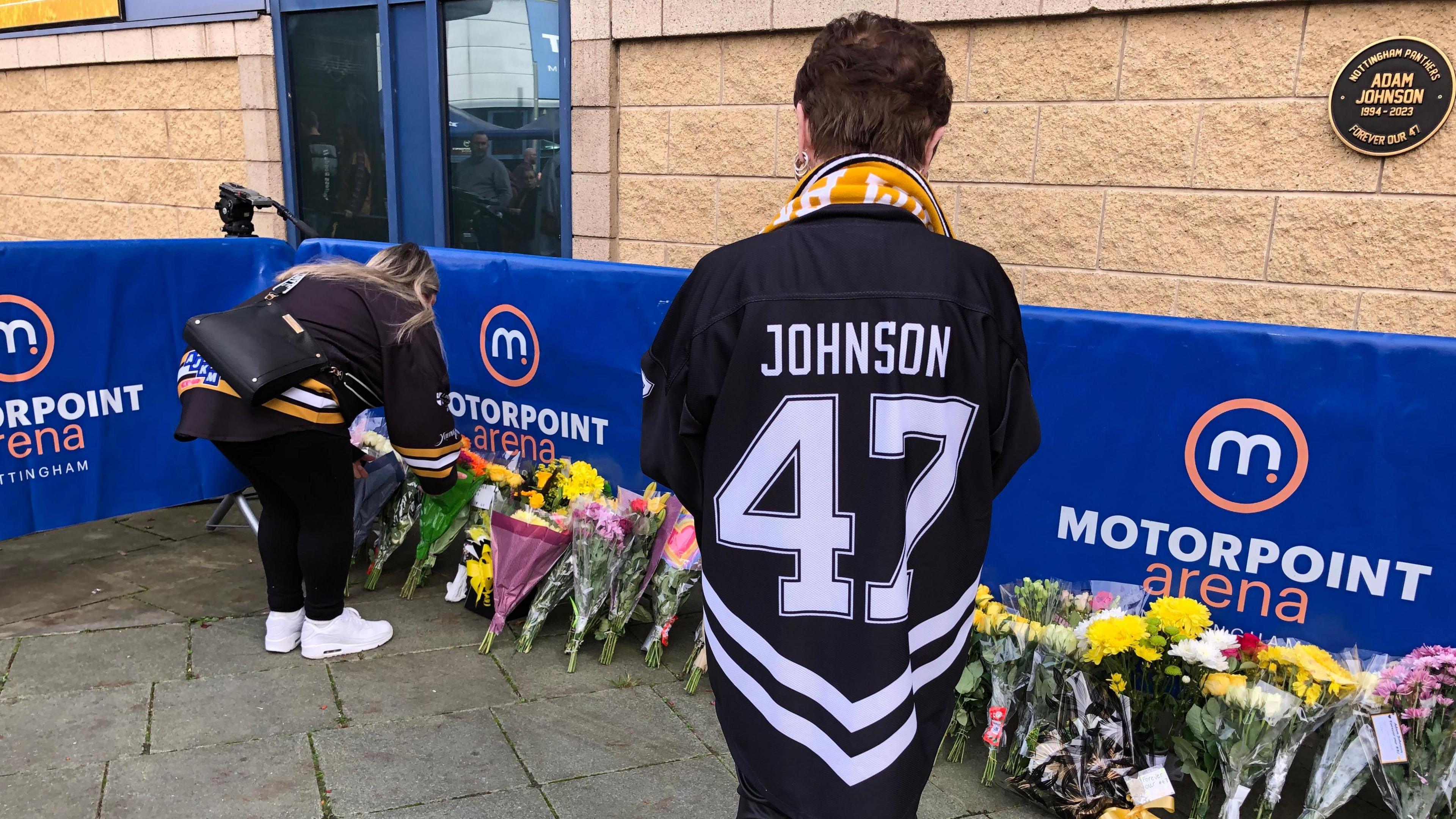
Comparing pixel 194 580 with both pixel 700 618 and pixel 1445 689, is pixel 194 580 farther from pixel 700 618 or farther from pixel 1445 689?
pixel 1445 689

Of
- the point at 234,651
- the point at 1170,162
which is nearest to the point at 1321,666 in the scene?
the point at 1170,162

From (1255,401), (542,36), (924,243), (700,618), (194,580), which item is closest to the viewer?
(924,243)

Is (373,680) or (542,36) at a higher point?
(542,36)

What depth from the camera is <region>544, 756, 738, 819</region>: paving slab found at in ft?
9.62

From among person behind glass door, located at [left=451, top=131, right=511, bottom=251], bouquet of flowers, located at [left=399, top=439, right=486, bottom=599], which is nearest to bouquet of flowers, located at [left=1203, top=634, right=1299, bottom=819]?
bouquet of flowers, located at [left=399, top=439, right=486, bottom=599]

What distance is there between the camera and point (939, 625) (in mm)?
1789

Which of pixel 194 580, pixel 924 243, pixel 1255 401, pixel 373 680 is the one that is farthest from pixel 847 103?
pixel 194 580

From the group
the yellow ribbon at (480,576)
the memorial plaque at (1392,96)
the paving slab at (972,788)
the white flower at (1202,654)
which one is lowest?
the paving slab at (972,788)

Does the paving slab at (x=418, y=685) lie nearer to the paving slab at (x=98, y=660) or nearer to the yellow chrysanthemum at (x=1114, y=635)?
the paving slab at (x=98, y=660)

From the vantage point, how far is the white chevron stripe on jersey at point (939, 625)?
1.76m

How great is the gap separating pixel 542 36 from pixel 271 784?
17.9 feet

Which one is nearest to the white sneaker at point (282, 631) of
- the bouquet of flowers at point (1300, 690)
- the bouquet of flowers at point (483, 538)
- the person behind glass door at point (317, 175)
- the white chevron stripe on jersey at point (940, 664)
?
the bouquet of flowers at point (483, 538)

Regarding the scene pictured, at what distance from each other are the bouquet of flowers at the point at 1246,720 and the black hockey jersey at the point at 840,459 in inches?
54.8

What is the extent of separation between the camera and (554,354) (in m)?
4.33
